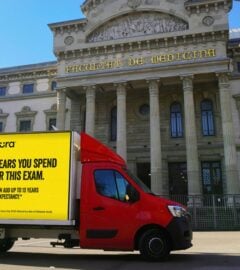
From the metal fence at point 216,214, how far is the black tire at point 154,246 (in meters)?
15.4

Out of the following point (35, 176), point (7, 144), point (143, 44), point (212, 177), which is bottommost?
point (35, 176)

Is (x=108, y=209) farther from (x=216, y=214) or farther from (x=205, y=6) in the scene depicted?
(x=205, y=6)

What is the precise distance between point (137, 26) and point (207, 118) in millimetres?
10306

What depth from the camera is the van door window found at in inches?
407

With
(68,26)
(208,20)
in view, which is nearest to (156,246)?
(208,20)

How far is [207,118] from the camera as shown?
33.3 metres

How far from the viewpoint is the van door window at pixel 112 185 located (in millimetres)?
10336

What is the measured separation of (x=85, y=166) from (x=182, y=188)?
2255cm

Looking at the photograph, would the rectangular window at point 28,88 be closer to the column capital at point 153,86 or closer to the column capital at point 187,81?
the column capital at point 153,86

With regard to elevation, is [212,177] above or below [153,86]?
below

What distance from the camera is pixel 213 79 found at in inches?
1259

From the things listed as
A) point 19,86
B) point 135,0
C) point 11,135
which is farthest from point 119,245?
point 19,86

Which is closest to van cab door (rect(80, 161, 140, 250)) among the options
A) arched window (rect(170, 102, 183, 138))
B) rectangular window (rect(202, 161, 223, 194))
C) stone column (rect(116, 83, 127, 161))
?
stone column (rect(116, 83, 127, 161))

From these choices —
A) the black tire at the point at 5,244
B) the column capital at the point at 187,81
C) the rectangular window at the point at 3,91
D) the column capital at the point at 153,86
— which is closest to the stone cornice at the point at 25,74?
the rectangular window at the point at 3,91
